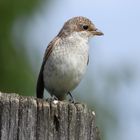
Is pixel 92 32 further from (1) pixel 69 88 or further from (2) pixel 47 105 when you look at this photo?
(2) pixel 47 105

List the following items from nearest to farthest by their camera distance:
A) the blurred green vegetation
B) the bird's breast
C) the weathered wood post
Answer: the weathered wood post, the bird's breast, the blurred green vegetation

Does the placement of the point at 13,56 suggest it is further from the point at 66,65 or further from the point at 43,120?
the point at 43,120

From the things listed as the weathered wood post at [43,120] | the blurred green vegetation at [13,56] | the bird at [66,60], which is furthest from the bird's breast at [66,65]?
the blurred green vegetation at [13,56]

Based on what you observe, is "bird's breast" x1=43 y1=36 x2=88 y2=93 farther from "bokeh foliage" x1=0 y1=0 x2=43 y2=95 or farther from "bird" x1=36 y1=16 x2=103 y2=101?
"bokeh foliage" x1=0 y1=0 x2=43 y2=95

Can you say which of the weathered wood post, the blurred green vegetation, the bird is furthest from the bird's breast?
the blurred green vegetation

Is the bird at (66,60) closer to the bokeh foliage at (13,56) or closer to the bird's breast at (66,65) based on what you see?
the bird's breast at (66,65)
